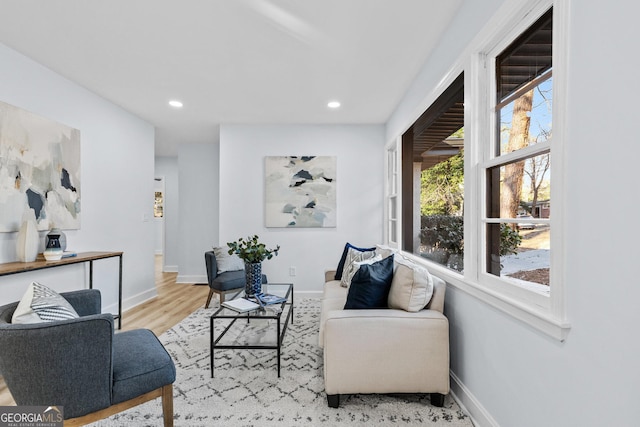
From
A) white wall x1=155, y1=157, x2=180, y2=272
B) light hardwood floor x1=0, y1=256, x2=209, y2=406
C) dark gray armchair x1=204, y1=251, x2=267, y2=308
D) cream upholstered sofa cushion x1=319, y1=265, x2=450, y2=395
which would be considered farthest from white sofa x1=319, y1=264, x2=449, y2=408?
white wall x1=155, y1=157, x2=180, y2=272

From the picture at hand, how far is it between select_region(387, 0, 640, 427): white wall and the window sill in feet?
0.12

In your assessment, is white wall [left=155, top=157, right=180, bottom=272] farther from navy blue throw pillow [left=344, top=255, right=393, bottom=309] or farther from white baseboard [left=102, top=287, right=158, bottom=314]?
navy blue throw pillow [left=344, top=255, right=393, bottom=309]

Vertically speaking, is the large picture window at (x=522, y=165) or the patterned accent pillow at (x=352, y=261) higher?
the large picture window at (x=522, y=165)

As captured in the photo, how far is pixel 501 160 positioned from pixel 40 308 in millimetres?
2382

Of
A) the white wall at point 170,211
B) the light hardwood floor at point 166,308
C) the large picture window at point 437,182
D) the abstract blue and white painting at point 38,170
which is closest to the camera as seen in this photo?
the large picture window at point 437,182

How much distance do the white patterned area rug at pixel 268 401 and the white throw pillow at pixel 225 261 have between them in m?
1.34

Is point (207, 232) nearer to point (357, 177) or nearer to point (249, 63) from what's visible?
point (357, 177)

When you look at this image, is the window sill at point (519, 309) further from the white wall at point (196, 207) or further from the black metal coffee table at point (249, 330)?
the white wall at point (196, 207)

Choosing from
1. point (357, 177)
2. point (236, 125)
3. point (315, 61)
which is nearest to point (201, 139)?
point (236, 125)

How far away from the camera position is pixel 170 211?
6500mm

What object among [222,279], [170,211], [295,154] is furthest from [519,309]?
[170,211]

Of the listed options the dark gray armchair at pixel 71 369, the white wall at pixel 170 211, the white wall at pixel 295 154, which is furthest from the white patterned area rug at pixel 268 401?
the white wall at pixel 170 211

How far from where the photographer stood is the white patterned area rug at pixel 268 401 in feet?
5.89

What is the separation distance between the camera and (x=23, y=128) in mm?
2656
